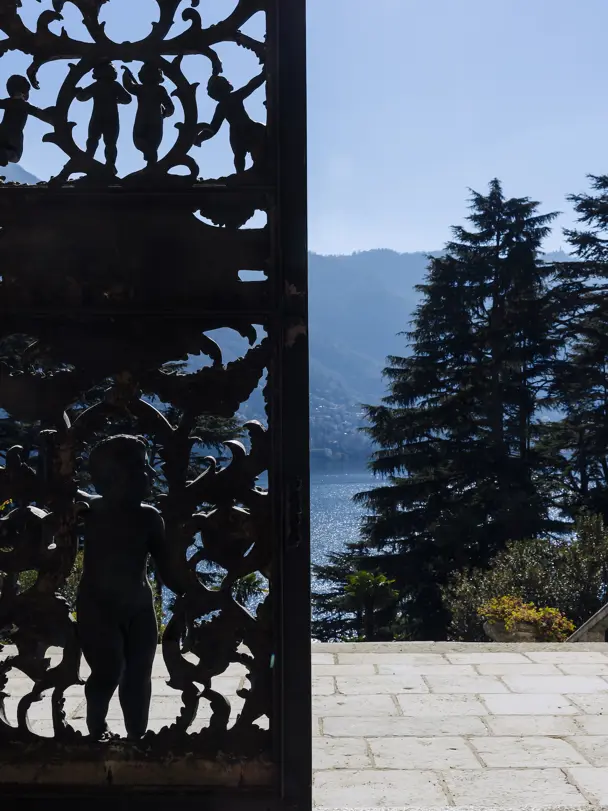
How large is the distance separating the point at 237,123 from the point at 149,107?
0.29m

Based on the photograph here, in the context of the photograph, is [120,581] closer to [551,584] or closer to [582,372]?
[551,584]

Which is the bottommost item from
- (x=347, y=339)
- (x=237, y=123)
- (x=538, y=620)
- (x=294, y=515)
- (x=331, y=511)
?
(x=331, y=511)

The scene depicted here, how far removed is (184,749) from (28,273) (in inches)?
63.7

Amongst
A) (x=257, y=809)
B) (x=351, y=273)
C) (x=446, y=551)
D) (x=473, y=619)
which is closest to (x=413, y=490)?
(x=446, y=551)

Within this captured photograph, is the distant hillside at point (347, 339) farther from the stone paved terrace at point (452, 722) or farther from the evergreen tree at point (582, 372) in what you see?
Answer: the stone paved terrace at point (452, 722)

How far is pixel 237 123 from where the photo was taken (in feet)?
8.71

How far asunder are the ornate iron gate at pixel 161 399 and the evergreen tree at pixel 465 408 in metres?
18.1

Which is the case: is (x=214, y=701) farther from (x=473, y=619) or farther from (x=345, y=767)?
(x=473, y=619)

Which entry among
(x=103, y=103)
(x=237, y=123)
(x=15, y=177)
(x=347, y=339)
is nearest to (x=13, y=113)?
(x=103, y=103)

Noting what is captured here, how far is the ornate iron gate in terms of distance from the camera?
262cm

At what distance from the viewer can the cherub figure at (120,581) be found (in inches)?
103

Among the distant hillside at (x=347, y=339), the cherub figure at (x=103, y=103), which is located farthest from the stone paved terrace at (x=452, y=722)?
the distant hillside at (x=347, y=339)

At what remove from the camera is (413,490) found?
2188 centimetres

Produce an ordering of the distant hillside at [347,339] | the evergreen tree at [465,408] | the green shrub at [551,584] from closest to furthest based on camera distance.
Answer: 1. the green shrub at [551,584]
2. the evergreen tree at [465,408]
3. the distant hillside at [347,339]
